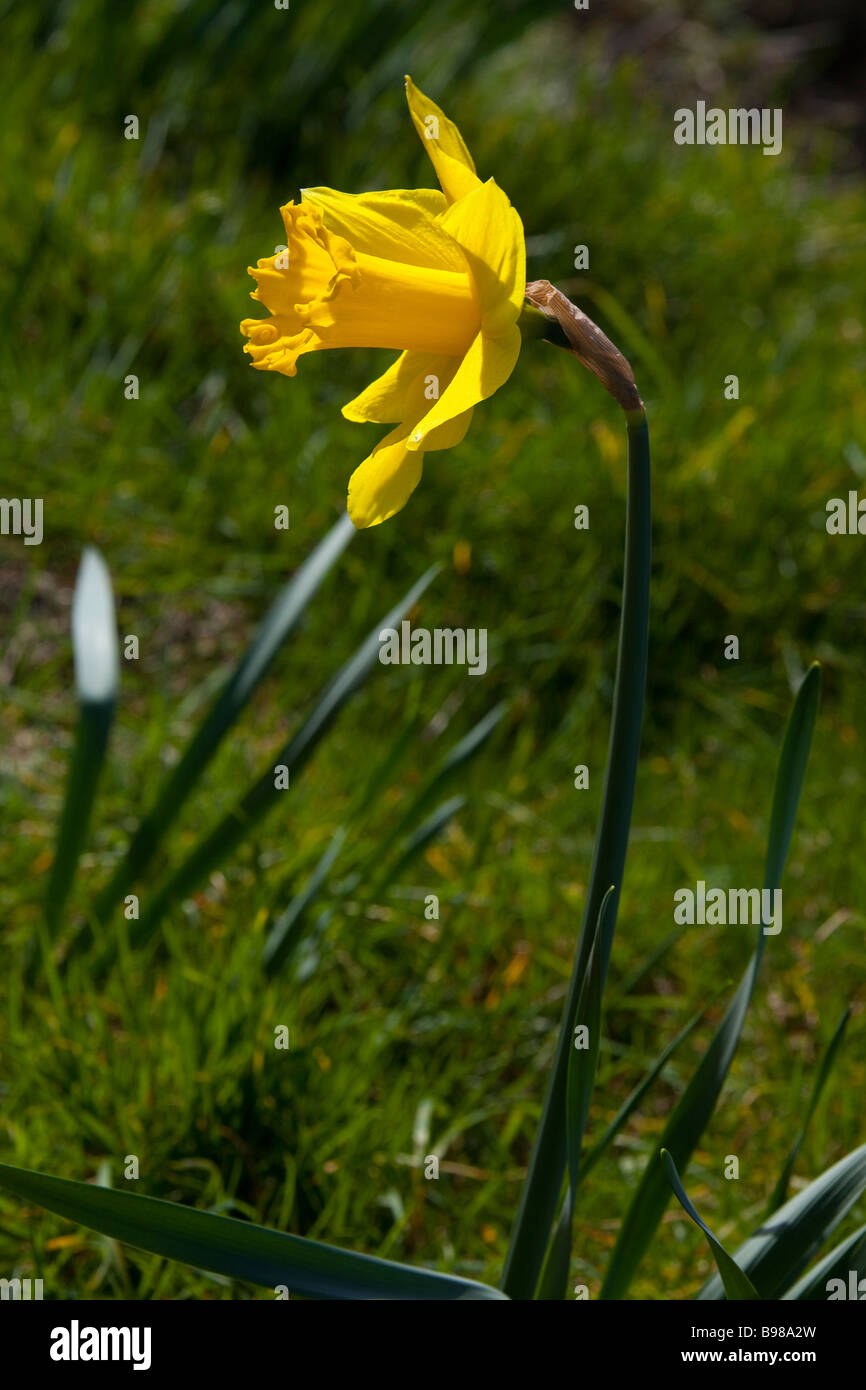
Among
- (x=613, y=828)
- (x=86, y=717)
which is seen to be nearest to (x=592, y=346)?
(x=613, y=828)

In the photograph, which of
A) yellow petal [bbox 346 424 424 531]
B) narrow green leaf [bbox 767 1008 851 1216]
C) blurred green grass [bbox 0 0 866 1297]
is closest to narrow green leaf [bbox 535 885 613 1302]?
narrow green leaf [bbox 767 1008 851 1216]

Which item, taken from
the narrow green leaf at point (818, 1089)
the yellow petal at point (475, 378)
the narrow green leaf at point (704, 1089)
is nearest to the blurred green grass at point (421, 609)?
the narrow green leaf at point (818, 1089)

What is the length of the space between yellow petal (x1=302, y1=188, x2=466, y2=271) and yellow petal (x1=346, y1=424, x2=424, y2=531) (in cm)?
14

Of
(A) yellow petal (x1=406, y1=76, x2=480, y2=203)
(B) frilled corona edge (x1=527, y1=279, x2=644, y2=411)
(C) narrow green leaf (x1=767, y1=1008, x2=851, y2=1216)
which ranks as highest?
(A) yellow petal (x1=406, y1=76, x2=480, y2=203)

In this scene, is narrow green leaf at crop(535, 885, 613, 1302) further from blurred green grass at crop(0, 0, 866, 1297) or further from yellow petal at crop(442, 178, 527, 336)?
blurred green grass at crop(0, 0, 866, 1297)

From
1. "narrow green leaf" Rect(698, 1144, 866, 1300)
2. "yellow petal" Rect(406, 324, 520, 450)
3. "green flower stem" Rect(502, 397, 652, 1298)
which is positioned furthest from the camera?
"narrow green leaf" Rect(698, 1144, 866, 1300)

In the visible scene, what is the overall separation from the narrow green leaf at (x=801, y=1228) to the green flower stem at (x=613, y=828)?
0.68 feet

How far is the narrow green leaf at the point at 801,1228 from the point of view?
3.81 ft

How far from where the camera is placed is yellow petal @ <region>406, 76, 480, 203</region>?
3.19 feet

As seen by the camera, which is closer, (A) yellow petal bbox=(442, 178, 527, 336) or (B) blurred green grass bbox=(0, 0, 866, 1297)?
(A) yellow petal bbox=(442, 178, 527, 336)

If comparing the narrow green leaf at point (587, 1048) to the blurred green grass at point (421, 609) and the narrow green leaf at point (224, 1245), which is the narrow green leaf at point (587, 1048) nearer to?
the narrow green leaf at point (224, 1245)

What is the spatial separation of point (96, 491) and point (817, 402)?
5.98 ft

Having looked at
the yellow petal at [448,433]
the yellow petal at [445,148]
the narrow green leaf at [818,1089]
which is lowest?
the narrow green leaf at [818,1089]

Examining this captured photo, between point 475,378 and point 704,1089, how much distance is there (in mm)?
760
